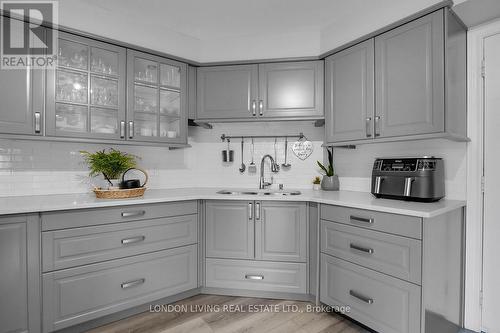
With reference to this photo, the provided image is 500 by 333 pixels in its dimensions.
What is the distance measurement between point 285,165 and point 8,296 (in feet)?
7.44

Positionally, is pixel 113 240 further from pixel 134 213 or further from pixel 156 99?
pixel 156 99

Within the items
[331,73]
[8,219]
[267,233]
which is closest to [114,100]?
[8,219]

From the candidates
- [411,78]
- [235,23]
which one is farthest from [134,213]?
[411,78]

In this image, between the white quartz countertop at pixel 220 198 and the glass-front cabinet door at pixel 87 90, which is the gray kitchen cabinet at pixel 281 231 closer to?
the white quartz countertop at pixel 220 198

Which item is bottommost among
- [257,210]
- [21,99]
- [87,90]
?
[257,210]

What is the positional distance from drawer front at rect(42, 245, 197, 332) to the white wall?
2.68ft

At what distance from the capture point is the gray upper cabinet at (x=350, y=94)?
204 centimetres

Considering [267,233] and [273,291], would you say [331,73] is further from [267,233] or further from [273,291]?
[273,291]

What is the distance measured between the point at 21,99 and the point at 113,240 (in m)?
1.13

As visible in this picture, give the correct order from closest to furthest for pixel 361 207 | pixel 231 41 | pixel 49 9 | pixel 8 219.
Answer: pixel 8 219
pixel 361 207
pixel 49 9
pixel 231 41

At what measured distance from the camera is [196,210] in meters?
2.27

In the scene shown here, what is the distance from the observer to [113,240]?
6.12 ft

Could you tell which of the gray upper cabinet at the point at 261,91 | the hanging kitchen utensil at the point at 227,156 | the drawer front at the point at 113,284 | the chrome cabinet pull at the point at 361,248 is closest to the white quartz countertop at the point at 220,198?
the chrome cabinet pull at the point at 361,248

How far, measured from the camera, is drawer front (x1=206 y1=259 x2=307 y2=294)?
7.16ft
